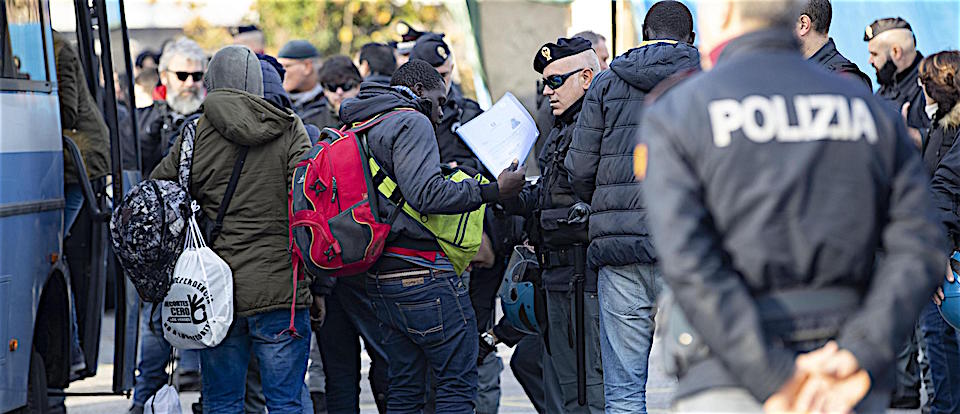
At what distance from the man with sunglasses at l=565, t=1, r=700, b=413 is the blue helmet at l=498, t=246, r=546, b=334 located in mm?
636

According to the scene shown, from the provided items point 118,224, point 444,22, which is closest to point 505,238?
point 118,224

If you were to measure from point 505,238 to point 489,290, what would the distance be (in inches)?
13.8

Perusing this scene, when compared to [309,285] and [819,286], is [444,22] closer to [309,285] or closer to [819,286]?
[309,285]

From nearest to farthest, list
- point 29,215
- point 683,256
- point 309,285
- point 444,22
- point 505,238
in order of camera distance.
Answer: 1. point 683,256
2. point 309,285
3. point 29,215
4. point 505,238
5. point 444,22

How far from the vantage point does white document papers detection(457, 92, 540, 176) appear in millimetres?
5621

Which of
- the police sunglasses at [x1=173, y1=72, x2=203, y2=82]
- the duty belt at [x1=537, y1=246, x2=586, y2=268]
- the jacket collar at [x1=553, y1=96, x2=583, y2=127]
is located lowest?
the duty belt at [x1=537, y1=246, x2=586, y2=268]

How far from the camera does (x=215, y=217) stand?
5.25 m

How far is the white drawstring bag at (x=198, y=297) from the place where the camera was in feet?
16.6

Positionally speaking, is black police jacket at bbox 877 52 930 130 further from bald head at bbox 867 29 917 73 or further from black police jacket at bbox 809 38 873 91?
black police jacket at bbox 809 38 873 91

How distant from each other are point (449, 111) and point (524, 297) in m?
1.17

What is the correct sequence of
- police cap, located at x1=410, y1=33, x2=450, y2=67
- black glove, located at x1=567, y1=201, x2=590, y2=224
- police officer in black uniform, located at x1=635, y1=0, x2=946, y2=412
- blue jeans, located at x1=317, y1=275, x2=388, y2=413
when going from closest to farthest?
police officer in black uniform, located at x1=635, y1=0, x2=946, y2=412, black glove, located at x1=567, y1=201, x2=590, y2=224, blue jeans, located at x1=317, y1=275, x2=388, y2=413, police cap, located at x1=410, y1=33, x2=450, y2=67

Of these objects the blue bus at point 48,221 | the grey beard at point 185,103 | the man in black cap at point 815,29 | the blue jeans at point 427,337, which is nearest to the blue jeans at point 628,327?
the blue jeans at point 427,337

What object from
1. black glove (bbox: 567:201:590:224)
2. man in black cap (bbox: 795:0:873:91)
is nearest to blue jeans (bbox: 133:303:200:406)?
black glove (bbox: 567:201:590:224)

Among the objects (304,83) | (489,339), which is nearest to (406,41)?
(304,83)
